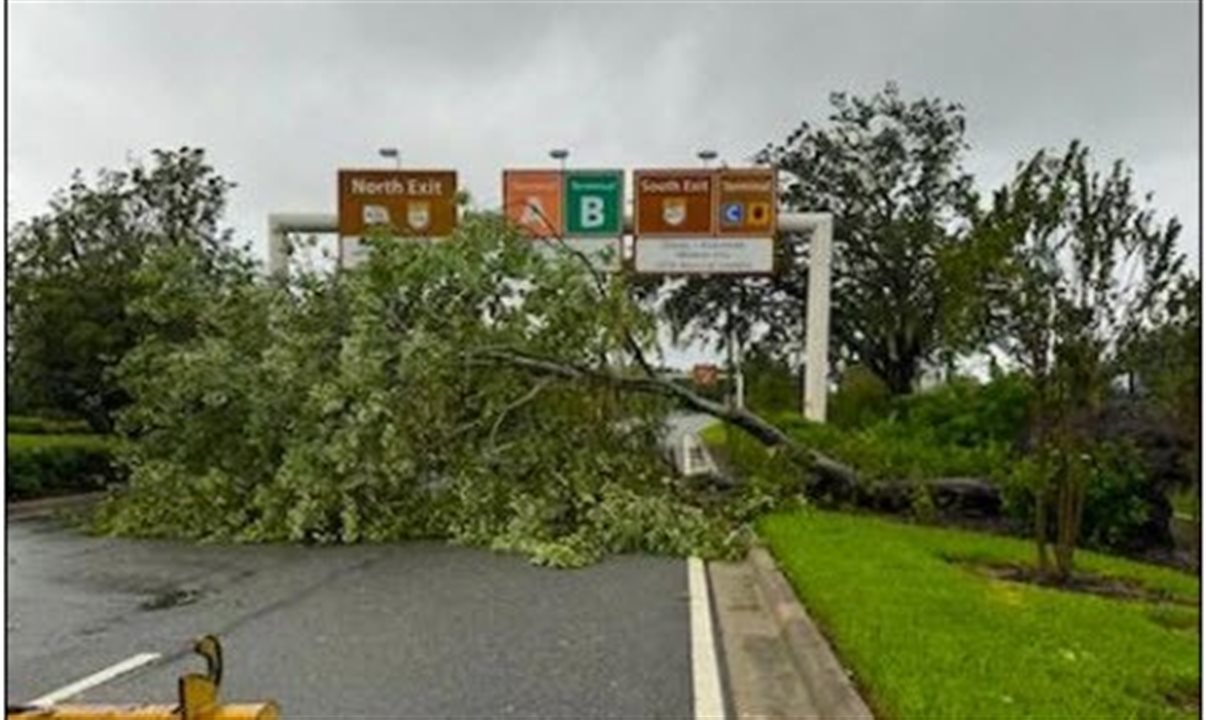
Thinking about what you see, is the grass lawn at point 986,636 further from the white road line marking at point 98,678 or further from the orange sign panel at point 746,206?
the orange sign panel at point 746,206

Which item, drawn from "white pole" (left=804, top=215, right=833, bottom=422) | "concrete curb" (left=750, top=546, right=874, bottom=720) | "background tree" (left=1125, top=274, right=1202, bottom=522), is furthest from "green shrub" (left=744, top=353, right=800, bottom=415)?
"concrete curb" (left=750, top=546, right=874, bottom=720)

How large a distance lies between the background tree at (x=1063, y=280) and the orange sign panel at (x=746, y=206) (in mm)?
10562

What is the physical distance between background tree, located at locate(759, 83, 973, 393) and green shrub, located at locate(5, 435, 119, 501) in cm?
1856

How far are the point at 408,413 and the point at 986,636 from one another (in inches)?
301

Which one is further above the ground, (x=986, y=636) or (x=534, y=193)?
(x=534, y=193)

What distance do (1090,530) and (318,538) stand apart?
27.6 feet

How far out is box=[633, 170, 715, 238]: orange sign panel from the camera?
72.1 ft

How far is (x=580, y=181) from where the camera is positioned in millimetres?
22281

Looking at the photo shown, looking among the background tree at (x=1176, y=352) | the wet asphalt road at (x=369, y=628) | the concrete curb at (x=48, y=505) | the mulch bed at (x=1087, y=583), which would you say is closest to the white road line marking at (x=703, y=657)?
the wet asphalt road at (x=369, y=628)

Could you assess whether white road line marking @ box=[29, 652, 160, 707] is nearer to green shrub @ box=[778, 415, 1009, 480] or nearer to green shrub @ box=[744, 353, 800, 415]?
green shrub @ box=[778, 415, 1009, 480]

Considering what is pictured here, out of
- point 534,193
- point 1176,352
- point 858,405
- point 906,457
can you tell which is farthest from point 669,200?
point 1176,352

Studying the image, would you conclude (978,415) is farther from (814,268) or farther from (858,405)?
(858,405)

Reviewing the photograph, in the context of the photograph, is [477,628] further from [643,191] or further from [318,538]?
[643,191]

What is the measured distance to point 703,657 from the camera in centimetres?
743
